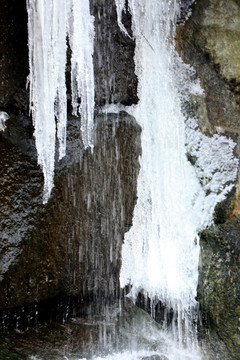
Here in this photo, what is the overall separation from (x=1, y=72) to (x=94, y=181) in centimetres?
101

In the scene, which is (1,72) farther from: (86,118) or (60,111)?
(86,118)

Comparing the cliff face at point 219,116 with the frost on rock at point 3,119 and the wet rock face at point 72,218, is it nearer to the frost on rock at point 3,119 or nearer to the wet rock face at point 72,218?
the wet rock face at point 72,218

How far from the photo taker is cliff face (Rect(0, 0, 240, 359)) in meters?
2.97

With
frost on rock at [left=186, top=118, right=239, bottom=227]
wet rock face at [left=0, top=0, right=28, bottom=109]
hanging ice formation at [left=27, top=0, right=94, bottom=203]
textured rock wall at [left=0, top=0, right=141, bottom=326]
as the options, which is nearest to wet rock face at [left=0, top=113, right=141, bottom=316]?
textured rock wall at [left=0, top=0, right=141, bottom=326]

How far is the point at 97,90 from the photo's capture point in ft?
10.8

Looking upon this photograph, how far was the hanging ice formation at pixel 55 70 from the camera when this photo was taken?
288cm

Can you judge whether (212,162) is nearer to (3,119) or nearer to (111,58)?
(111,58)

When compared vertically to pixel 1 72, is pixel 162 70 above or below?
above

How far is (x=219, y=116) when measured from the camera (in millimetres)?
3732

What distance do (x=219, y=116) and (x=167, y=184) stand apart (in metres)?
0.73

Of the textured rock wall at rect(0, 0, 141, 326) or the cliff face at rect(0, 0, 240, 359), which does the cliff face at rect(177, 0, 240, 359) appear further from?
the textured rock wall at rect(0, 0, 141, 326)

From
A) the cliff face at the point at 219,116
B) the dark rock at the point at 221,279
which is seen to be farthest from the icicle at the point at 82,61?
the dark rock at the point at 221,279

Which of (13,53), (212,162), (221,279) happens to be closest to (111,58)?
(13,53)

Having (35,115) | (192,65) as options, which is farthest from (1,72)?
(192,65)
